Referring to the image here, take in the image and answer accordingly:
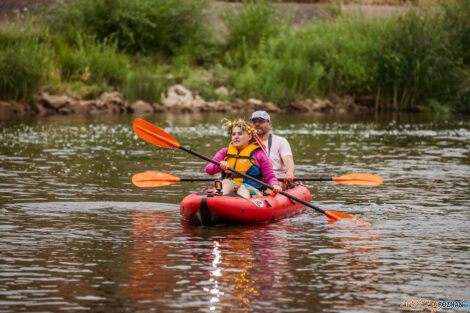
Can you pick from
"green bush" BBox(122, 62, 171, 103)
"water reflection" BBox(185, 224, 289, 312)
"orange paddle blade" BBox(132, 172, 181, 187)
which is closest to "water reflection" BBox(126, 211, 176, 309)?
"water reflection" BBox(185, 224, 289, 312)

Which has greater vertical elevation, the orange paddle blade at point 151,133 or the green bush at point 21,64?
the green bush at point 21,64

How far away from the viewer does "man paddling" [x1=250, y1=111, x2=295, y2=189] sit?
11.8 meters

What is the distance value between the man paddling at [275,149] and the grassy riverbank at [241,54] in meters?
18.8

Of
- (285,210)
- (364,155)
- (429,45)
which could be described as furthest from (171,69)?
(285,210)

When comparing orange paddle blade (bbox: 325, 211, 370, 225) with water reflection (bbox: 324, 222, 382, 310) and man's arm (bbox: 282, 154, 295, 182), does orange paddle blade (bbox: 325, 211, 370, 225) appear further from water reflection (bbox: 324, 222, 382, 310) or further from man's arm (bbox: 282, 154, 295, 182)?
man's arm (bbox: 282, 154, 295, 182)

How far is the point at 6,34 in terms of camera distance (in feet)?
100

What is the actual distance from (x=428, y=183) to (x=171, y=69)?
75.3 ft

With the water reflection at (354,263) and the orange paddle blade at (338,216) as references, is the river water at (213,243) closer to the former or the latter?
the water reflection at (354,263)

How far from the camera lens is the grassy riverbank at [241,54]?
32438mm

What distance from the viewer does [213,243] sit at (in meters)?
9.58

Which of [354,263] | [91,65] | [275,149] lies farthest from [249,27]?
[354,263]

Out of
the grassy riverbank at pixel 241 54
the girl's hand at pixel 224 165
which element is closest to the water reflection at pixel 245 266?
the girl's hand at pixel 224 165

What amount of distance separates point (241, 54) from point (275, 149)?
84.7 ft

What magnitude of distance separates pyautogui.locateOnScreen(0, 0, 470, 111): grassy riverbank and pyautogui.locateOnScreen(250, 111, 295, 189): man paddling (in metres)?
18.8
